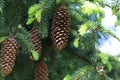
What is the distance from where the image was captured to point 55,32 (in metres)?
2.51

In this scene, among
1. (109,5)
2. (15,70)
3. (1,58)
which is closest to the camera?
(1,58)

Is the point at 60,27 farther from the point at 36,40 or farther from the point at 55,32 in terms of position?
the point at 36,40

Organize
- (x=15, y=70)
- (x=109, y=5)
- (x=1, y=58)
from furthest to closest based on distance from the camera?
1. (x=15, y=70)
2. (x=109, y=5)
3. (x=1, y=58)

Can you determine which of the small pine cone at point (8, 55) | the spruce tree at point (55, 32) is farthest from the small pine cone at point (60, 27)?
the small pine cone at point (8, 55)

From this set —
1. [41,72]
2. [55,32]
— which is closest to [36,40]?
[55,32]

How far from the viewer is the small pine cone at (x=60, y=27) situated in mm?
2492

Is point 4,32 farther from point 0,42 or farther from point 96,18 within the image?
point 96,18

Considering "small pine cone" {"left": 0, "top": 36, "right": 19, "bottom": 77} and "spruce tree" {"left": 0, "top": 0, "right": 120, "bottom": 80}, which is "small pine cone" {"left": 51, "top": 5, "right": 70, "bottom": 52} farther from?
"small pine cone" {"left": 0, "top": 36, "right": 19, "bottom": 77}

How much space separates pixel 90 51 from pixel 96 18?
0.73 ft

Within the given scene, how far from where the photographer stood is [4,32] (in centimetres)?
252

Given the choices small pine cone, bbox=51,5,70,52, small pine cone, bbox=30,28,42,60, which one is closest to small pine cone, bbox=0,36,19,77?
small pine cone, bbox=30,28,42,60

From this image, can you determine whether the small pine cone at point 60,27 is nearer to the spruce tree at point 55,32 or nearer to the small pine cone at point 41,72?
the spruce tree at point 55,32

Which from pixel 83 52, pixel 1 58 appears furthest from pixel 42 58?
pixel 1 58

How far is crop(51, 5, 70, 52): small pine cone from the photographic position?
249 cm
